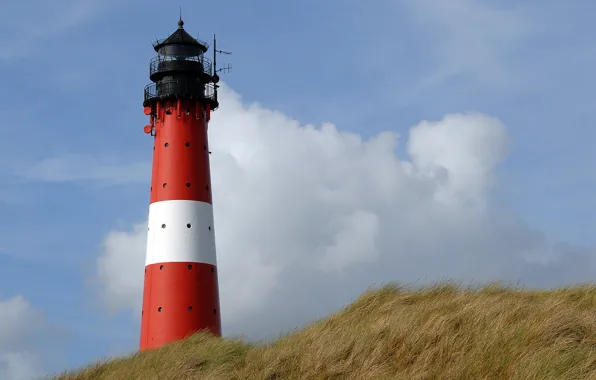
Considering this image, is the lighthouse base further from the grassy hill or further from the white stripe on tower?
the grassy hill

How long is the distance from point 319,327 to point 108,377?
4.11 metres

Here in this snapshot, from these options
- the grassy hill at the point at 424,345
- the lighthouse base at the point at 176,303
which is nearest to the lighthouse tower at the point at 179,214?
the lighthouse base at the point at 176,303

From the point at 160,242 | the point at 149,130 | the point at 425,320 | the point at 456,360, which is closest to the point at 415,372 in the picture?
the point at 456,360

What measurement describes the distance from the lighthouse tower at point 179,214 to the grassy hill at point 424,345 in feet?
31.2

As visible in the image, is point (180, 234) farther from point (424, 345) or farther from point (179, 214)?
point (424, 345)

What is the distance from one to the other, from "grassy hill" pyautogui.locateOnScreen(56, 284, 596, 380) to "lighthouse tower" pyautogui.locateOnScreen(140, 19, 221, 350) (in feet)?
31.2

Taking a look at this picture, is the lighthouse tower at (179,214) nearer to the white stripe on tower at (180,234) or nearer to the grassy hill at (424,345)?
the white stripe on tower at (180,234)

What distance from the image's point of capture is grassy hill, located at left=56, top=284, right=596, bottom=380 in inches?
510

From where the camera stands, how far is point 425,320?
14.7 meters

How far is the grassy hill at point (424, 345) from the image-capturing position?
1296 cm

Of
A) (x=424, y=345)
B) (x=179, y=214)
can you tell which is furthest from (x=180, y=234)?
(x=424, y=345)

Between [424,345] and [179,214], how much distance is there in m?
14.7

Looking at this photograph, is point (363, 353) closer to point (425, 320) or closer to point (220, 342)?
point (425, 320)

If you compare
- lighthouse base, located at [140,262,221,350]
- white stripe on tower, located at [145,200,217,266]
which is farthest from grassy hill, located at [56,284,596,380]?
white stripe on tower, located at [145,200,217,266]
